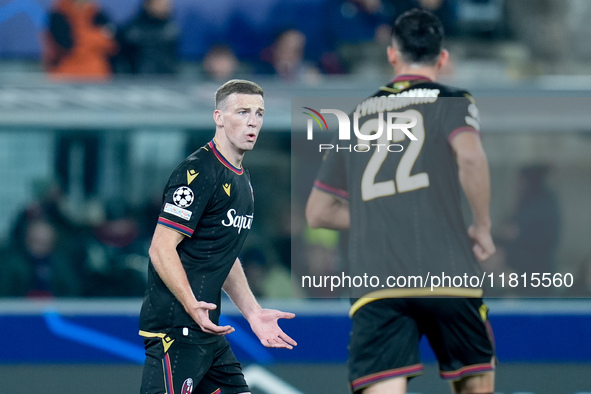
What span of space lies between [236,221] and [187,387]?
0.77 m

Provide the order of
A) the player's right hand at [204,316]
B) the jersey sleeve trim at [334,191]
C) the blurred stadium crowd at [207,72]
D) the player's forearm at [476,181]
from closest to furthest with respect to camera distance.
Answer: the player's right hand at [204,316]
the player's forearm at [476,181]
the jersey sleeve trim at [334,191]
the blurred stadium crowd at [207,72]

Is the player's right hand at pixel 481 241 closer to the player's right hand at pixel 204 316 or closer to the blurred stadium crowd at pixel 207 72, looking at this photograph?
the player's right hand at pixel 204 316

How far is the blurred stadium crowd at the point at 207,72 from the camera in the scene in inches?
290

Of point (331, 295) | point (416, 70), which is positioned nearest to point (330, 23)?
point (331, 295)

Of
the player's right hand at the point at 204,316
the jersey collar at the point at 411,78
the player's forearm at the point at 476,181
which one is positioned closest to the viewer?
the player's right hand at the point at 204,316

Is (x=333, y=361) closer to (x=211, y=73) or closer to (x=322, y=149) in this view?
(x=322, y=149)

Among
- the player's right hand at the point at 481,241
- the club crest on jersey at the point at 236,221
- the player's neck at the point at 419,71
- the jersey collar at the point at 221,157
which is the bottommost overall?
the player's right hand at the point at 481,241

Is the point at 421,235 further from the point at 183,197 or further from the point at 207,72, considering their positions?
the point at 207,72

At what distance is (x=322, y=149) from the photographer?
287 inches

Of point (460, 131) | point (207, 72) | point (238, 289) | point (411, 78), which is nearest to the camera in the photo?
point (460, 131)

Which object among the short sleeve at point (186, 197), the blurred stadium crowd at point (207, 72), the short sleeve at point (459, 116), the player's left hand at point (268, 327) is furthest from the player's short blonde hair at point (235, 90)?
the blurred stadium crowd at point (207, 72)

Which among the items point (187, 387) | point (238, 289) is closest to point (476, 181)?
point (238, 289)

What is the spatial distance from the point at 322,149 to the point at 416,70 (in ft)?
11.2

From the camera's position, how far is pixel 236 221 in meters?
3.92
